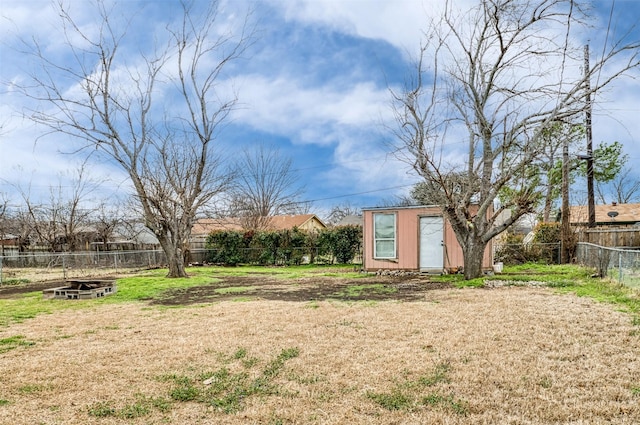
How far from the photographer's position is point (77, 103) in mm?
13992

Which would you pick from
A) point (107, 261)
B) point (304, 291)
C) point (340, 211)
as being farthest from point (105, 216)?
point (340, 211)

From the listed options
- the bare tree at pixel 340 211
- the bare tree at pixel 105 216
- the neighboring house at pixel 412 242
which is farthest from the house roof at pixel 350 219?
the neighboring house at pixel 412 242

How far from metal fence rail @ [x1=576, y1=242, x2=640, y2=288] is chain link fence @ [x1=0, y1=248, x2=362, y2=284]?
32.7ft

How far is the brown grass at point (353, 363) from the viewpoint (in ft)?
9.43

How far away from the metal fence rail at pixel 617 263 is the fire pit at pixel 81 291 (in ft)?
35.2

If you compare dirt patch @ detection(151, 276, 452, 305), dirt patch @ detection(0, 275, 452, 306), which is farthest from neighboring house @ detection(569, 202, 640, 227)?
dirt patch @ detection(151, 276, 452, 305)

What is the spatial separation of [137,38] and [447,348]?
49.2ft

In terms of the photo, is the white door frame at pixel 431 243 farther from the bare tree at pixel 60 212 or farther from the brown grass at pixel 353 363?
the bare tree at pixel 60 212

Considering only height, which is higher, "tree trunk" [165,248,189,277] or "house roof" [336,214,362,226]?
"house roof" [336,214,362,226]

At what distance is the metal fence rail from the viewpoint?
25.1ft

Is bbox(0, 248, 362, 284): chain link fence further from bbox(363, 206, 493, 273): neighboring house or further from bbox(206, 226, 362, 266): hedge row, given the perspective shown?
bbox(363, 206, 493, 273): neighboring house

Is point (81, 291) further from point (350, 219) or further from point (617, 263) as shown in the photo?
point (350, 219)

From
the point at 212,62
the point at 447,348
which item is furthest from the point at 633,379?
the point at 212,62

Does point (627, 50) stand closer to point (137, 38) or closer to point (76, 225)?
point (137, 38)
